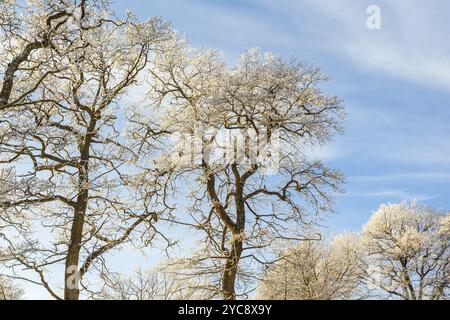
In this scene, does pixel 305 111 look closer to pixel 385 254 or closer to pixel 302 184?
pixel 302 184

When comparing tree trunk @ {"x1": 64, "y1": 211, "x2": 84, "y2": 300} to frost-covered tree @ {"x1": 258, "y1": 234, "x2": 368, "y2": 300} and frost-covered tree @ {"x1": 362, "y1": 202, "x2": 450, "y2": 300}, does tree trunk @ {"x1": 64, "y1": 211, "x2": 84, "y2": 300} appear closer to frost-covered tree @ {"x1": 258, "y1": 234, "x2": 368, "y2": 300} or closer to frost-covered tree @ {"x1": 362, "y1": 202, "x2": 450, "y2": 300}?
frost-covered tree @ {"x1": 258, "y1": 234, "x2": 368, "y2": 300}

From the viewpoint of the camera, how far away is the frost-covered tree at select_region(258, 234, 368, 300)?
2244 centimetres

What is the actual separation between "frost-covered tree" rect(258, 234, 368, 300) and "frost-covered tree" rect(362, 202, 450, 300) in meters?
1.10

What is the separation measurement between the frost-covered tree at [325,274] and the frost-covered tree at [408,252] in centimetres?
110

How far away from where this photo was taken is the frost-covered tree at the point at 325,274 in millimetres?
22436

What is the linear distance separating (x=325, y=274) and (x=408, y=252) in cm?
544

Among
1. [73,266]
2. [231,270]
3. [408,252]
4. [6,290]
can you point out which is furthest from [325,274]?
[73,266]

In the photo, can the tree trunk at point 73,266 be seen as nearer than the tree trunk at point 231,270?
Yes

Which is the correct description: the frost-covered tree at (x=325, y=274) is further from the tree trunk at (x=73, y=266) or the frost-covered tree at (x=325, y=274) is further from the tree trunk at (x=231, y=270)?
the tree trunk at (x=73, y=266)

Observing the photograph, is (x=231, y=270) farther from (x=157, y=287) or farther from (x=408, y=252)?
(x=408, y=252)

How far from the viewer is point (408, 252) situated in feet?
88.7

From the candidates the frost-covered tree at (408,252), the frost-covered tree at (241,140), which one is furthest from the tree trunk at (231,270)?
the frost-covered tree at (408,252)

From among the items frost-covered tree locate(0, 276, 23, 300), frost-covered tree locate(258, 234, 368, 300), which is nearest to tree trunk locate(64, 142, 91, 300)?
frost-covered tree locate(0, 276, 23, 300)
